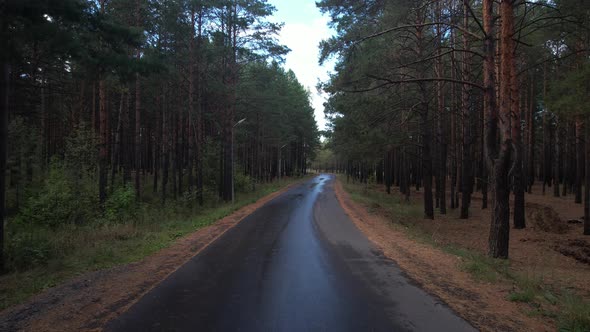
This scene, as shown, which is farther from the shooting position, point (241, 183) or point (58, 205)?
point (241, 183)

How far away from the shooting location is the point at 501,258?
8.64 m

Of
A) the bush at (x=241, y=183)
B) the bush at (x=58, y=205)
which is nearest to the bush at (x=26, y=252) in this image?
the bush at (x=58, y=205)

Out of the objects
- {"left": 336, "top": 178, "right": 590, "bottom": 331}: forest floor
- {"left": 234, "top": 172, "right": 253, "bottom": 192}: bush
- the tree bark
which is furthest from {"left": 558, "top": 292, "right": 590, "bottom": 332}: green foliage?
{"left": 234, "top": 172, "right": 253, "bottom": 192}: bush

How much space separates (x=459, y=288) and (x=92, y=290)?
20.3 feet

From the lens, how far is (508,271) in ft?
24.1

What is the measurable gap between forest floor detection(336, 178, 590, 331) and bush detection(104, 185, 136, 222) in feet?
33.6

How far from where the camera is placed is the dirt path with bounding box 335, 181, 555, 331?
14.7 ft

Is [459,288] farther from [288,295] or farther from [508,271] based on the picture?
[288,295]

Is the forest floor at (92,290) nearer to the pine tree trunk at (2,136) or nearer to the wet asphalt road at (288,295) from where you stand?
the wet asphalt road at (288,295)

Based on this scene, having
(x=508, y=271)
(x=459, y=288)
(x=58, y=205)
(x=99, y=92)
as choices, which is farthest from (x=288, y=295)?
(x=99, y=92)

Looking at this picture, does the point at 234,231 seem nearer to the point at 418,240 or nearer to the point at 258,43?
the point at 418,240

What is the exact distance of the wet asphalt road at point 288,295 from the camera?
169 inches

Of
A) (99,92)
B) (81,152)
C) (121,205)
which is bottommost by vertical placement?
(121,205)

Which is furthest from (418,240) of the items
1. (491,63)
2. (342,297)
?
(342,297)
